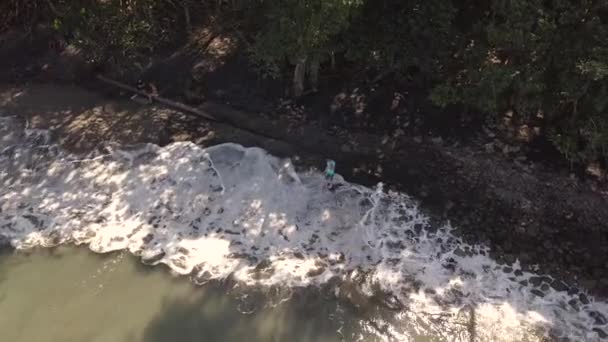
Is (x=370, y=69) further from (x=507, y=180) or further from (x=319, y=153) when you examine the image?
(x=507, y=180)

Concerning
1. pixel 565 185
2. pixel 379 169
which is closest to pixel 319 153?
pixel 379 169

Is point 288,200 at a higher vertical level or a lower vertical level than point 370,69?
lower

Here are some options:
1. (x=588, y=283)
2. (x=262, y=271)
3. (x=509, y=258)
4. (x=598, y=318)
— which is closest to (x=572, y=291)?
(x=588, y=283)

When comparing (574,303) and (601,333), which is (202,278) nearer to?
(574,303)

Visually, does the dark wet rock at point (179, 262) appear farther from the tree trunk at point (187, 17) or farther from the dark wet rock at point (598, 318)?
the dark wet rock at point (598, 318)

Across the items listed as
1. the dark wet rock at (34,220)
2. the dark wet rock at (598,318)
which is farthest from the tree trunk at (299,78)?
the dark wet rock at (598,318)
